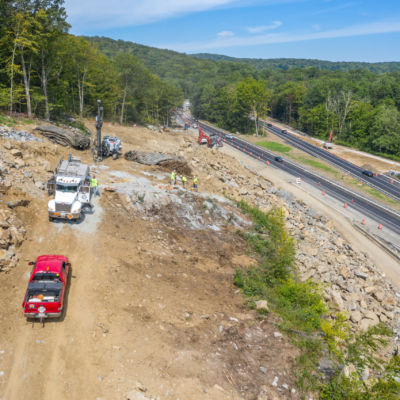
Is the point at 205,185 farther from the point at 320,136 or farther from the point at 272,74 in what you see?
the point at 272,74

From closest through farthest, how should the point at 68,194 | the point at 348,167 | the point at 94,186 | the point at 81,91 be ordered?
1. the point at 68,194
2. the point at 94,186
3. the point at 81,91
4. the point at 348,167

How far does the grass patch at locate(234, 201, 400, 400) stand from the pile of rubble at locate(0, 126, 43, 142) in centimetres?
2191

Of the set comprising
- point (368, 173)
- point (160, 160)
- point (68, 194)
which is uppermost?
point (160, 160)

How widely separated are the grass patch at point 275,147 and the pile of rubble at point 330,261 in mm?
32953

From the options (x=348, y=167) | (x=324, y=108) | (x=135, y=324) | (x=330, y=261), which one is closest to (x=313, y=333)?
(x=135, y=324)

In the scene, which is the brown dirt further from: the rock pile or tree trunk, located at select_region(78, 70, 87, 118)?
tree trunk, located at select_region(78, 70, 87, 118)

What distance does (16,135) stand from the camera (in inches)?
1128

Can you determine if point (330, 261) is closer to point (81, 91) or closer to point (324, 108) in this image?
point (81, 91)

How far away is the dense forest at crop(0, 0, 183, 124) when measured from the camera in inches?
1391

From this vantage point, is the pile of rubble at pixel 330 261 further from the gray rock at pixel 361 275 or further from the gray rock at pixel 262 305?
the gray rock at pixel 262 305

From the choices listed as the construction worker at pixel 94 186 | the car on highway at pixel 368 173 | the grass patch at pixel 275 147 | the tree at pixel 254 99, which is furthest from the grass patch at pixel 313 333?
the tree at pixel 254 99

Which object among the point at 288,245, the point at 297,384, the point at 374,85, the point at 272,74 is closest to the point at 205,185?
the point at 288,245

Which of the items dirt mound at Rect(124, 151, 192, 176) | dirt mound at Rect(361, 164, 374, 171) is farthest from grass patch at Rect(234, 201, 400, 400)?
dirt mound at Rect(361, 164, 374, 171)

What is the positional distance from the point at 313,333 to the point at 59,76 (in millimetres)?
51254
